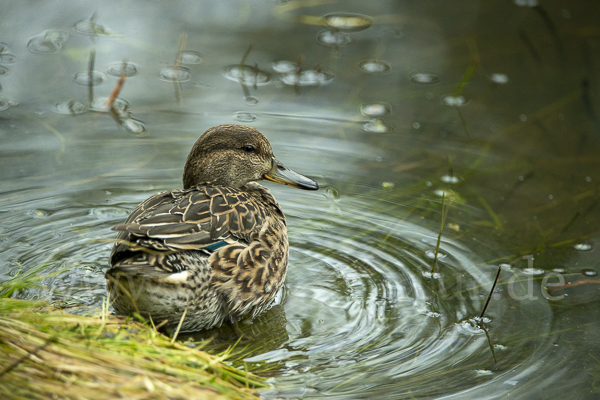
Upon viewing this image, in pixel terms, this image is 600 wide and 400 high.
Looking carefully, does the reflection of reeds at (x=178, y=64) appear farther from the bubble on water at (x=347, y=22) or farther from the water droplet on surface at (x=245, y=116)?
the bubble on water at (x=347, y=22)

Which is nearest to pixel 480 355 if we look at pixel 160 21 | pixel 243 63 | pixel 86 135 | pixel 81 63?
pixel 86 135

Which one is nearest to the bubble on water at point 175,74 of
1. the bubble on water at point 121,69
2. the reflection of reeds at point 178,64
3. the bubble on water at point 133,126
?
the reflection of reeds at point 178,64

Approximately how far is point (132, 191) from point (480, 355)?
2785 mm

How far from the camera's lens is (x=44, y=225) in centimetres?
460

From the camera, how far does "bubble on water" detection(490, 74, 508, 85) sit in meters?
6.73

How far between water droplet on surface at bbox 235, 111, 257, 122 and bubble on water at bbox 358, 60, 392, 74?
145 cm

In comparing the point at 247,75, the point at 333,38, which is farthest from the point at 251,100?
the point at 333,38

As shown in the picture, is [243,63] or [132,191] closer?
[132,191]

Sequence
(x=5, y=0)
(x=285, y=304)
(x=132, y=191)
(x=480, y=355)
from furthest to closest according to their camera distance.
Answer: (x=5, y=0), (x=132, y=191), (x=285, y=304), (x=480, y=355)

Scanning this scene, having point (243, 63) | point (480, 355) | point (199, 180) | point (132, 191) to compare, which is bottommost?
point (480, 355)

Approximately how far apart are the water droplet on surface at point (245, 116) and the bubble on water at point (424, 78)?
1.73 meters

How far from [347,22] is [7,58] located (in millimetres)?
3575

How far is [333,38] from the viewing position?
289 inches

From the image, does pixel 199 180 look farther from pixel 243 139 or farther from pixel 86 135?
pixel 86 135
